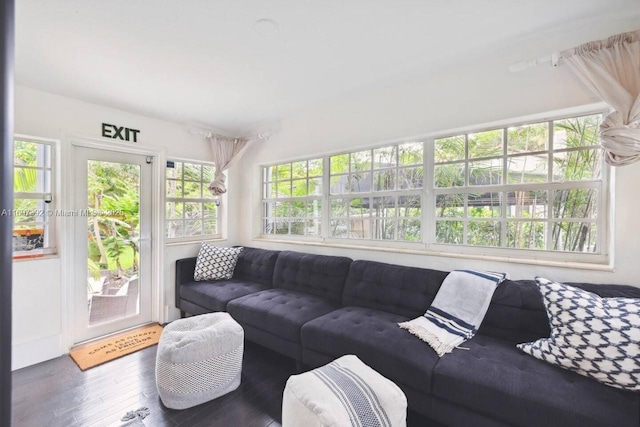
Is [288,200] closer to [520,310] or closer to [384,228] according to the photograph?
[384,228]

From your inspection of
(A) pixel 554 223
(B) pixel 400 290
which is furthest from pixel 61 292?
(A) pixel 554 223

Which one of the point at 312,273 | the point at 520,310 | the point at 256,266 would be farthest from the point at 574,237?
the point at 256,266

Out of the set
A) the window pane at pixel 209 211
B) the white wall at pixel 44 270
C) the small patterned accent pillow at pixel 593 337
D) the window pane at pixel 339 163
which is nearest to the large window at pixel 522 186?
the small patterned accent pillow at pixel 593 337

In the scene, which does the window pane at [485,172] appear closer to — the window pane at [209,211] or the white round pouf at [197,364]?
the white round pouf at [197,364]

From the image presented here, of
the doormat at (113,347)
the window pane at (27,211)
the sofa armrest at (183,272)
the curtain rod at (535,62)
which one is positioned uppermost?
the curtain rod at (535,62)

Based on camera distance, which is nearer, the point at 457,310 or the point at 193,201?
the point at 457,310

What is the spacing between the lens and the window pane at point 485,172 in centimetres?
219

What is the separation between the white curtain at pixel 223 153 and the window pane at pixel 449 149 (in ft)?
7.50

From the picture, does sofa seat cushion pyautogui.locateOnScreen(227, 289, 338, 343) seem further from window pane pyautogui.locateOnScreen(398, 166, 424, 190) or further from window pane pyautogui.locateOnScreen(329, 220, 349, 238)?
window pane pyautogui.locateOnScreen(398, 166, 424, 190)

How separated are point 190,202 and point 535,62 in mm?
3605

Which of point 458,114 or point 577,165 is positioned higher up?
point 458,114

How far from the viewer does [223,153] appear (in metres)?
3.65

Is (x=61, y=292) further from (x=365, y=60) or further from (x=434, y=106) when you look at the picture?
(x=434, y=106)

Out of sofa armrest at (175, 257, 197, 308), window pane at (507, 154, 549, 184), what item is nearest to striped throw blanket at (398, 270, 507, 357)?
window pane at (507, 154, 549, 184)
